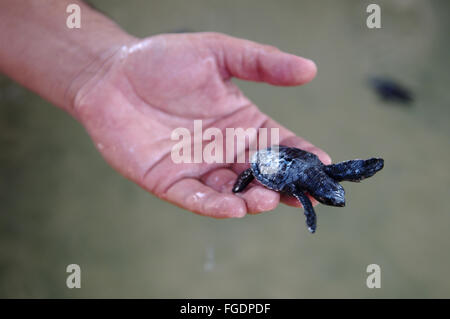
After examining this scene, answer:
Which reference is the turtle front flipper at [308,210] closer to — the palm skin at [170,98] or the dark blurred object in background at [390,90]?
the palm skin at [170,98]

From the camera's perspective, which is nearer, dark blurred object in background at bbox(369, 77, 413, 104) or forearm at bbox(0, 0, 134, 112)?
forearm at bbox(0, 0, 134, 112)

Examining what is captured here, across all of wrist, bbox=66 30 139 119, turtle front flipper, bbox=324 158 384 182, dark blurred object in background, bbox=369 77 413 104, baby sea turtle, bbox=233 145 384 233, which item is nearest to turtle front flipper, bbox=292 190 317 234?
baby sea turtle, bbox=233 145 384 233

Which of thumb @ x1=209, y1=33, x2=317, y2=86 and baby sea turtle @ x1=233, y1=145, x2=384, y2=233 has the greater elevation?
thumb @ x1=209, y1=33, x2=317, y2=86

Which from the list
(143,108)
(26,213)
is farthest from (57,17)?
(26,213)

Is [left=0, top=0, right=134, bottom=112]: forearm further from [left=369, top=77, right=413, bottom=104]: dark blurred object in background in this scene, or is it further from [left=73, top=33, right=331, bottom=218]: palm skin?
[left=369, top=77, right=413, bottom=104]: dark blurred object in background

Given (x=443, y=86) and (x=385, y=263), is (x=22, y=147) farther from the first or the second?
(x=443, y=86)

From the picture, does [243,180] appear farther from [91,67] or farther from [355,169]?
[91,67]

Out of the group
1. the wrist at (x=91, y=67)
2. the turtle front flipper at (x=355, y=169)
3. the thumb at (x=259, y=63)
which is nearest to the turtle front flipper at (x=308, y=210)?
the turtle front flipper at (x=355, y=169)

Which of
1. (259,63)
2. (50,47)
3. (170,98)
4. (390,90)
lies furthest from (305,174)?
(390,90)
